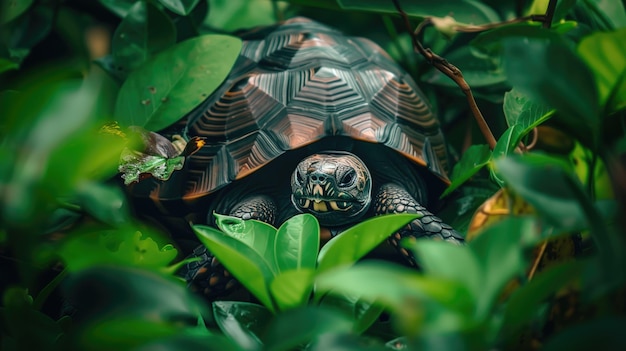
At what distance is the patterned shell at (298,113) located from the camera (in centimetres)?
138

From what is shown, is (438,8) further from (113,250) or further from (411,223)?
(113,250)

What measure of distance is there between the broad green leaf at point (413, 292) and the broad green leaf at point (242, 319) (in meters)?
0.30

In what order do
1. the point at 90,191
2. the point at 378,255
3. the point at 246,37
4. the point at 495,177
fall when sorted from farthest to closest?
1. the point at 246,37
2. the point at 378,255
3. the point at 495,177
4. the point at 90,191

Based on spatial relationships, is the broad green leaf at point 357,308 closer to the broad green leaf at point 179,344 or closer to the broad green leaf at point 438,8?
the broad green leaf at point 179,344

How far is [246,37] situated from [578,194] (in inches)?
50.2

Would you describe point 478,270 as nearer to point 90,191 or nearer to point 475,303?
point 475,303

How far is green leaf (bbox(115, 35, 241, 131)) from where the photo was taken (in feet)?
4.62

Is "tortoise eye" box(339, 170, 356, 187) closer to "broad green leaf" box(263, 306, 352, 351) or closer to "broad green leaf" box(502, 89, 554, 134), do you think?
"broad green leaf" box(502, 89, 554, 134)

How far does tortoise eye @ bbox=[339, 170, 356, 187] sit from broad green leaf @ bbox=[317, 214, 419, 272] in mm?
505

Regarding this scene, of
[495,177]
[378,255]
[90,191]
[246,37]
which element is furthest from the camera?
[246,37]

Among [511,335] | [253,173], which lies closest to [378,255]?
[253,173]

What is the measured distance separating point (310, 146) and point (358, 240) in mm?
672

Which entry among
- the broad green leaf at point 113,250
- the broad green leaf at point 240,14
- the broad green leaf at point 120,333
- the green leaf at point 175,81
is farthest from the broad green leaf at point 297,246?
the broad green leaf at point 240,14

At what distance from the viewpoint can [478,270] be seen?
23.6 inches
